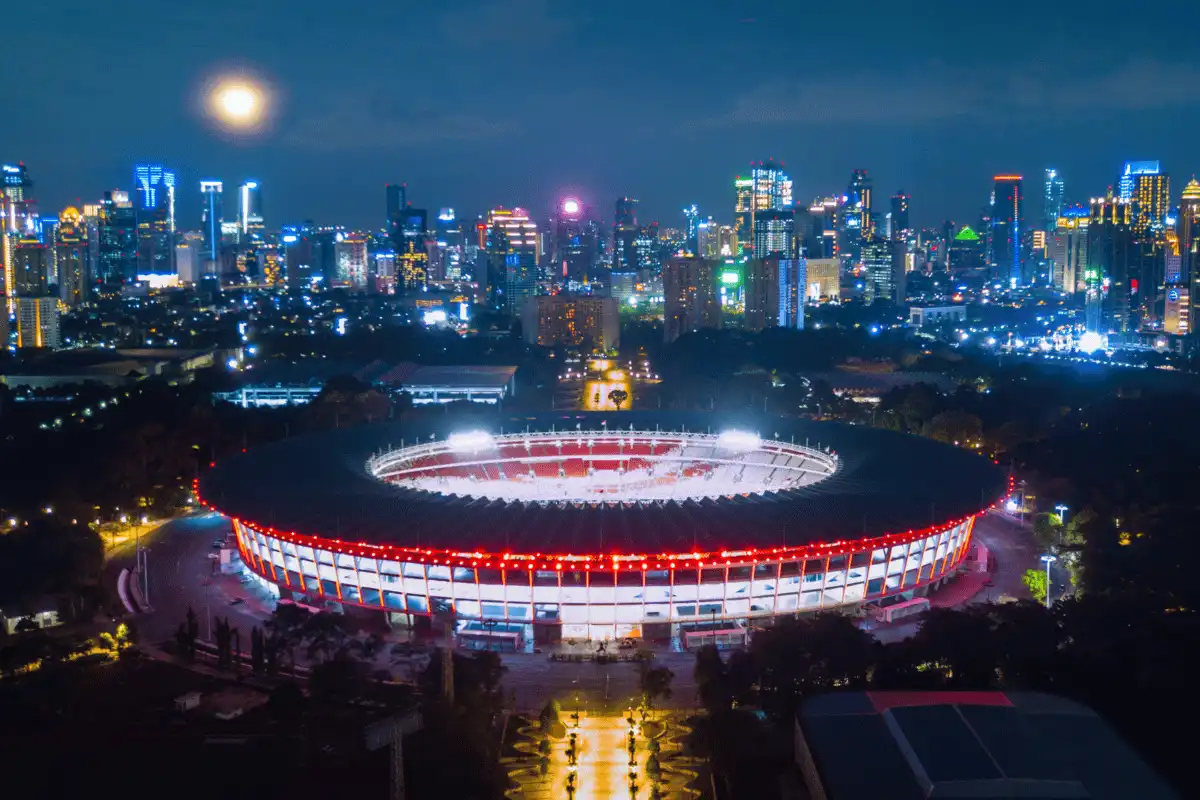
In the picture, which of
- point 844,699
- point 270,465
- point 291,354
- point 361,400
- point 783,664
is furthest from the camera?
point 291,354

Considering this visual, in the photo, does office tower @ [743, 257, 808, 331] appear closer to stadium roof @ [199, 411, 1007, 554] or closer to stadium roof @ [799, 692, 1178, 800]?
stadium roof @ [199, 411, 1007, 554]

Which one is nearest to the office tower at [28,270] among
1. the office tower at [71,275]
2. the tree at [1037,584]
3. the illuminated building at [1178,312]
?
the office tower at [71,275]

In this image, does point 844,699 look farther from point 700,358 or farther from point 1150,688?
point 700,358

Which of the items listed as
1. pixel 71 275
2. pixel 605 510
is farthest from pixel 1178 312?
pixel 71 275

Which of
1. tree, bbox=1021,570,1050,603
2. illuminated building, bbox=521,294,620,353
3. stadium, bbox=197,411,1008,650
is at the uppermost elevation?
illuminated building, bbox=521,294,620,353

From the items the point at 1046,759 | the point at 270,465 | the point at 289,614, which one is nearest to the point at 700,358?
the point at 270,465

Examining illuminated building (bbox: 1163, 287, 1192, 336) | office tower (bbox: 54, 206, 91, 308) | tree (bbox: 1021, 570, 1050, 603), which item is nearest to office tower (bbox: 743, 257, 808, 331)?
illuminated building (bbox: 1163, 287, 1192, 336)
